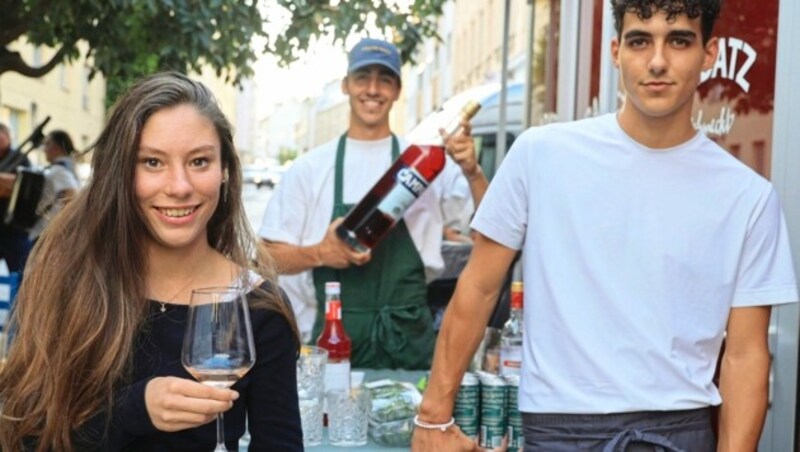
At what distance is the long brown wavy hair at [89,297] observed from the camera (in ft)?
7.64

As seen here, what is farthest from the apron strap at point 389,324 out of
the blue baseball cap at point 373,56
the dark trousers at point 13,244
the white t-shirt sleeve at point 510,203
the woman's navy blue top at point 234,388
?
the dark trousers at point 13,244

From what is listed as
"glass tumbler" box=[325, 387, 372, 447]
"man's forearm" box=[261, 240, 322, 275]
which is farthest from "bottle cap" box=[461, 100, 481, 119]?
"glass tumbler" box=[325, 387, 372, 447]

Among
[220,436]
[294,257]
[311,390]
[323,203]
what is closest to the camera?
[220,436]

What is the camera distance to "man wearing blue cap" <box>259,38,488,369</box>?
168 inches

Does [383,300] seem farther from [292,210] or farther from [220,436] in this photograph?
[220,436]

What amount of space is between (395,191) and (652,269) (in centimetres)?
153

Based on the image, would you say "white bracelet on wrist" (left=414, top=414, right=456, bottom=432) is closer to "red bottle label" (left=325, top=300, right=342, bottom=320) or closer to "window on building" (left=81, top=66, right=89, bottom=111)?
"red bottle label" (left=325, top=300, right=342, bottom=320)

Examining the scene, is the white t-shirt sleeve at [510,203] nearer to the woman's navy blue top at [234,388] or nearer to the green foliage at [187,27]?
the woman's navy blue top at [234,388]

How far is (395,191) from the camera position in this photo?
4012 mm

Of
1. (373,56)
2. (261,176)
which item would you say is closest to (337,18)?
(373,56)

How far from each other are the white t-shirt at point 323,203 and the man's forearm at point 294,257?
5 centimetres

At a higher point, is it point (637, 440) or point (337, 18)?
point (337, 18)

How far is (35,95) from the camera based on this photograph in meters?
29.7

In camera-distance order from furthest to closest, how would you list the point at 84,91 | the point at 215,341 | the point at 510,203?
the point at 84,91 < the point at 510,203 < the point at 215,341
